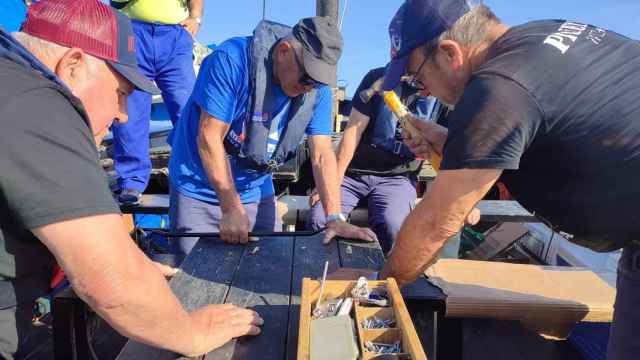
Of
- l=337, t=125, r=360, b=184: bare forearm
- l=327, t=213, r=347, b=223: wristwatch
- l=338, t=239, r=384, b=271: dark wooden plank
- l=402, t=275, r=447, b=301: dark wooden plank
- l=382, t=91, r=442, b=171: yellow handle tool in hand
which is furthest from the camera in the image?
l=337, t=125, r=360, b=184: bare forearm

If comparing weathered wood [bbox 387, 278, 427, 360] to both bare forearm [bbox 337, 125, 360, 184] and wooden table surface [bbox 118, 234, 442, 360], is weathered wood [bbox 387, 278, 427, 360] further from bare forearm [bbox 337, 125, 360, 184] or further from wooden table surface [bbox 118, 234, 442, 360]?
bare forearm [bbox 337, 125, 360, 184]

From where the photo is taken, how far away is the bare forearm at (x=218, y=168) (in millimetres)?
2271

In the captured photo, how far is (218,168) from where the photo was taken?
229 cm

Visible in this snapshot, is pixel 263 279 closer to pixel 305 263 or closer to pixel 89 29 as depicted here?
pixel 305 263

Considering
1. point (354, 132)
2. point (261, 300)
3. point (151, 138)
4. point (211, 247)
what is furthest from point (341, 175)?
point (151, 138)

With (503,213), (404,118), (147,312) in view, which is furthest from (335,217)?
(503,213)

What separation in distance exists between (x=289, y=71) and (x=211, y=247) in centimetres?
99

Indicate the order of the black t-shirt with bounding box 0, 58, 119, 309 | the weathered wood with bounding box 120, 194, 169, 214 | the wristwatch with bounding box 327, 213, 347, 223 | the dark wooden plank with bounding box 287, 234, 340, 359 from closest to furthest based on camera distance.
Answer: the black t-shirt with bounding box 0, 58, 119, 309
the dark wooden plank with bounding box 287, 234, 340, 359
the wristwatch with bounding box 327, 213, 347, 223
the weathered wood with bounding box 120, 194, 169, 214

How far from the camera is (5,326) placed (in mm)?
1254

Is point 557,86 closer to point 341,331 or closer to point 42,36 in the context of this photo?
point 341,331

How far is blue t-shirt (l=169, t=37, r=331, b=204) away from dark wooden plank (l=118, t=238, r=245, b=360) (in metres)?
0.53

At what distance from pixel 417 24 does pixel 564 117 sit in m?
0.59

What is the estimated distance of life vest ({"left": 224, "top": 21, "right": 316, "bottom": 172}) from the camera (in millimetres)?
2326

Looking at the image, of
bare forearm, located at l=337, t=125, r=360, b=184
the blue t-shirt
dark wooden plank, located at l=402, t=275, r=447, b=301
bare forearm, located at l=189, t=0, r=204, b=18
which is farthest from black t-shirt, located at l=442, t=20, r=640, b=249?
bare forearm, located at l=189, t=0, r=204, b=18
